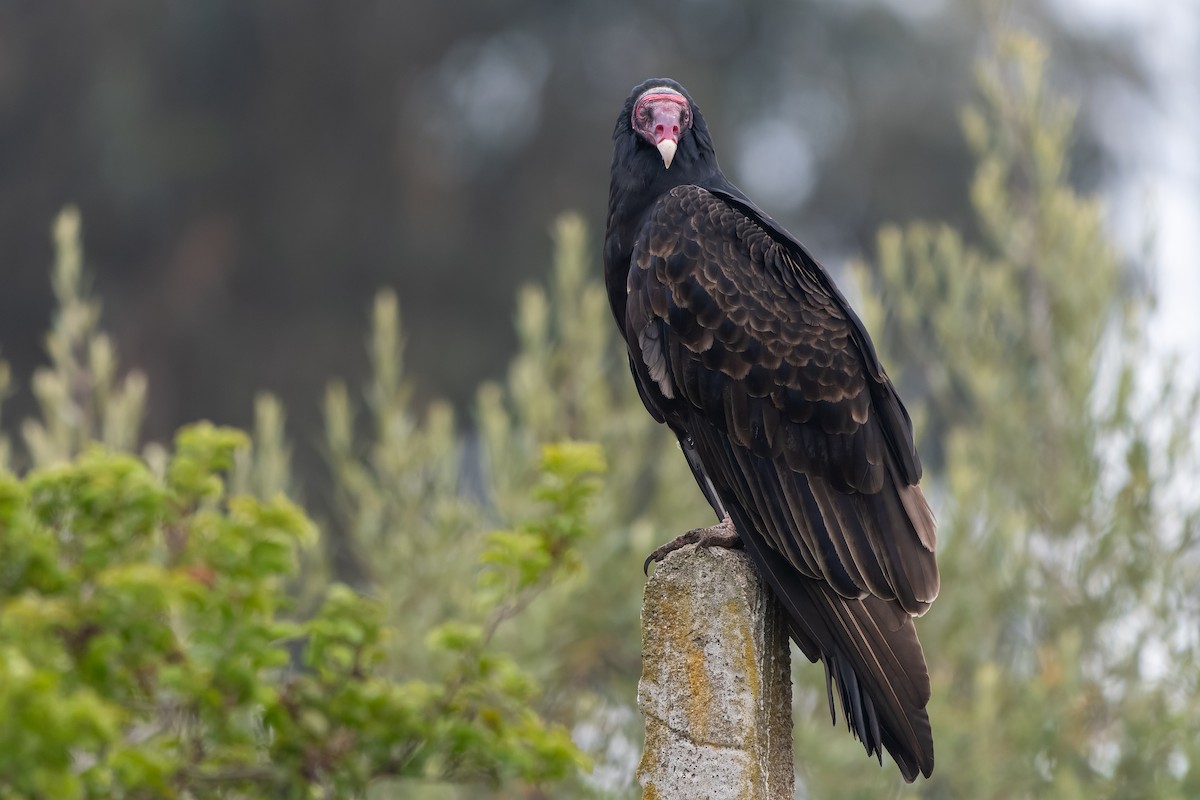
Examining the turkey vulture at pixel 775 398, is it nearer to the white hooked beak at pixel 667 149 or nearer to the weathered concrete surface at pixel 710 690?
the white hooked beak at pixel 667 149

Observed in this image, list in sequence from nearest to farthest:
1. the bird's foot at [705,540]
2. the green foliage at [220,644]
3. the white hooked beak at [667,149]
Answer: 1. the green foliage at [220,644]
2. the bird's foot at [705,540]
3. the white hooked beak at [667,149]

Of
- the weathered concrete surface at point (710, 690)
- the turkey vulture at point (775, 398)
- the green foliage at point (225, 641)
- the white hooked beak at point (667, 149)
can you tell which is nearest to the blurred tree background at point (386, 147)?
the green foliage at point (225, 641)

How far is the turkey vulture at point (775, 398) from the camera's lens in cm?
292

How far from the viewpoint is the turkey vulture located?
292 cm

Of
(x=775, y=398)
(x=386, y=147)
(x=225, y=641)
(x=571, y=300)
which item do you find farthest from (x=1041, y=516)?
(x=386, y=147)

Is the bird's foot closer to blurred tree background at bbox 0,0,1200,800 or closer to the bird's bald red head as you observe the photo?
the bird's bald red head

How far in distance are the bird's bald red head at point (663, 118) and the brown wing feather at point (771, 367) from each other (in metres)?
0.18

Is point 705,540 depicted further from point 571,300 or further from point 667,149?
point 571,300

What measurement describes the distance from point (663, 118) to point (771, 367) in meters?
0.69

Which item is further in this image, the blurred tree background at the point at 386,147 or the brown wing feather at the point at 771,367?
the blurred tree background at the point at 386,147

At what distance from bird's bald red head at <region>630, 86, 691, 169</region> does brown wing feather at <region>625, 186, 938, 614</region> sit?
0.58ft

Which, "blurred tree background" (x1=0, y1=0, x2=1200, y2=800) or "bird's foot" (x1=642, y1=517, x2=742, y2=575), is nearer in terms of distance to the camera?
"bird's foot" (x1=642, y1=517, x2=742, y2=575)

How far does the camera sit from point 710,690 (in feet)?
8.23

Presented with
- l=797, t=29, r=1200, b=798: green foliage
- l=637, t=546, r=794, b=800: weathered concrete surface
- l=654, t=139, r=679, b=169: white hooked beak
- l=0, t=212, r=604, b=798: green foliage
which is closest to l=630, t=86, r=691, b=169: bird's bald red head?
l=654, t=139, r=679, b=169: white hooked beak
